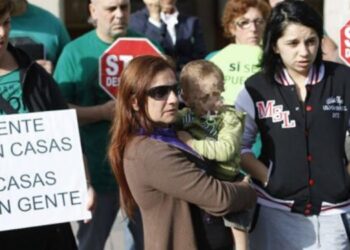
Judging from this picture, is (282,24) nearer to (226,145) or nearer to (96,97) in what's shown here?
(226,145)

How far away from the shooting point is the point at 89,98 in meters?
5.02

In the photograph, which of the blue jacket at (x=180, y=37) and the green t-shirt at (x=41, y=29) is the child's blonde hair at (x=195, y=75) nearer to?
the green t-shirt at (x=41, y=29)

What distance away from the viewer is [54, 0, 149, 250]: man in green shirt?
4.96 meters

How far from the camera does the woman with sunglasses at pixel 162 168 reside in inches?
137

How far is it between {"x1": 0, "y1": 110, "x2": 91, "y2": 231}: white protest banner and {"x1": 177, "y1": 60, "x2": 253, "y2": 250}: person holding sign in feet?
1.61

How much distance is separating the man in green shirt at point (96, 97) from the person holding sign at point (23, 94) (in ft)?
2.94

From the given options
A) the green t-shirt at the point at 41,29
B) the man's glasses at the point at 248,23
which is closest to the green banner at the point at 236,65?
the man's glasses at the point at 248,23

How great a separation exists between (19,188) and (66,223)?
36 centimetres

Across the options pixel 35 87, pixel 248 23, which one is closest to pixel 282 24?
pixel 35 87

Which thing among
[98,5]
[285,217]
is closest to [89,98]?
[98,5]

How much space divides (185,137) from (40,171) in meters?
0.63

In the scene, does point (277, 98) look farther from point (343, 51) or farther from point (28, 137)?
point (343, 51)

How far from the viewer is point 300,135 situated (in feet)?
13.0

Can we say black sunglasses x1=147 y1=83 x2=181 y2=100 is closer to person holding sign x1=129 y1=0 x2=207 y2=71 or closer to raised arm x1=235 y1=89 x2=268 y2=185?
raised arm x1=235 y1=89 x2=268 y2=185
